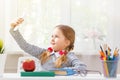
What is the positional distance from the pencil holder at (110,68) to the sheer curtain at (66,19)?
1.51m

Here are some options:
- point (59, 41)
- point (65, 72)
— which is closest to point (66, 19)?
point (59, 41)

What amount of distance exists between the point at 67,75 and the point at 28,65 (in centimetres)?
19

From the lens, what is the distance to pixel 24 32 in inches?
115

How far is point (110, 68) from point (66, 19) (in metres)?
1.54

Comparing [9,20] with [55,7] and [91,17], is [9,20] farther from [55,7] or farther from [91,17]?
[91,17]

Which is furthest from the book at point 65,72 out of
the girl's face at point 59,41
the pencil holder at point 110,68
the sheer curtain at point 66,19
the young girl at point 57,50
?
the sheer curtain at point 66,19

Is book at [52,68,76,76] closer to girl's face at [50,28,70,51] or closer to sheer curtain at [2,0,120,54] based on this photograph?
girl's face at [50,28,70,51]

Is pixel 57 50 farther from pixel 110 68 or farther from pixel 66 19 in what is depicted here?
pixel 66 19

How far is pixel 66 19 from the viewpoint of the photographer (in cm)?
294

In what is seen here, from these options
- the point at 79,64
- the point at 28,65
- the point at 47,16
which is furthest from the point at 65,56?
the point at 47,16

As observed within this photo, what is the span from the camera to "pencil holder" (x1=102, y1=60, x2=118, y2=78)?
1.41 metres

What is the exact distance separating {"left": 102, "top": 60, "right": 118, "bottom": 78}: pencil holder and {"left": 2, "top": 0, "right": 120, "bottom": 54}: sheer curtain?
151 cm

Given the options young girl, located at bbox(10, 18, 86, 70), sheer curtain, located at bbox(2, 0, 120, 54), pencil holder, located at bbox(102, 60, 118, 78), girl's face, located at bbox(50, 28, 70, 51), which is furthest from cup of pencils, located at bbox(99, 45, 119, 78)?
sheer curtain, located at bbox(2, 0, 120, 54)

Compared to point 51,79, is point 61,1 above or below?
above
